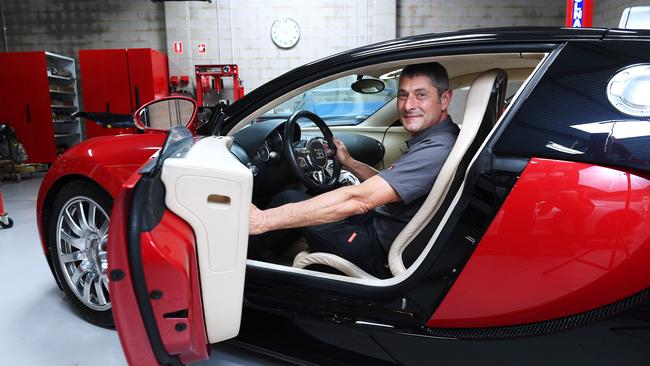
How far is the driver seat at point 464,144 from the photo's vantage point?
1188mm

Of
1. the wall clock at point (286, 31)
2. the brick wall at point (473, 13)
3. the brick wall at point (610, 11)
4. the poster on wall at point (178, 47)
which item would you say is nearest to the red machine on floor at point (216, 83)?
the poster on wall at point (178, 47)

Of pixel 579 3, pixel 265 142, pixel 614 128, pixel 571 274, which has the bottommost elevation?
pixel 571 274

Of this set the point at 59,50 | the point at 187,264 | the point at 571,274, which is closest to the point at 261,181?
the point at 187,264

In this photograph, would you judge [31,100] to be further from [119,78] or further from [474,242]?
[474,242]

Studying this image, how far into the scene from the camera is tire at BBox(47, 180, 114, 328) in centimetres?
177

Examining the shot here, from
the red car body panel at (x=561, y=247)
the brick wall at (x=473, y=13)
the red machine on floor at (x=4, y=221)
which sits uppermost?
the brick wall at (x=473, y=13)

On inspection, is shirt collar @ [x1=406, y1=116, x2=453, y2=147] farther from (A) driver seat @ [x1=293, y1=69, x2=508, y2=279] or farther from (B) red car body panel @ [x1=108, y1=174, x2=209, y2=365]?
(B) red car body panel @ [x1=108, y1=174, x2=209, y2=365]

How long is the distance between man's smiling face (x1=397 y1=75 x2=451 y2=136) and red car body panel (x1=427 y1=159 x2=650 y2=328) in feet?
1.79

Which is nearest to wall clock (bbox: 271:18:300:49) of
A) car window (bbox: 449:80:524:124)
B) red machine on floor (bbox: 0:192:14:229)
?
car window (bbox: 449:80:524:124)

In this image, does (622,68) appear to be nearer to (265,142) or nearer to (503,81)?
(503,81)

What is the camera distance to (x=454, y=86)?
1842 millimetres

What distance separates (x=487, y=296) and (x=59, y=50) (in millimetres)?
9741

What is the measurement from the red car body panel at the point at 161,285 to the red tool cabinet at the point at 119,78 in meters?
7.18

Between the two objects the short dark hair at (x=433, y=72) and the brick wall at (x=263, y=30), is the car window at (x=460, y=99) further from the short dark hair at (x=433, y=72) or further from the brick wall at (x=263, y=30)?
the brick wall at (x=263, y=30)
